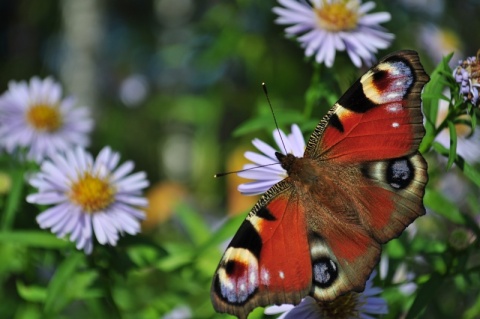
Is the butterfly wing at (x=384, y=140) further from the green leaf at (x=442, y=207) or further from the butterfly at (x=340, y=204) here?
the green leaf at (x=442, y=207)

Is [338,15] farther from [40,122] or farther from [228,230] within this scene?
[40,122]

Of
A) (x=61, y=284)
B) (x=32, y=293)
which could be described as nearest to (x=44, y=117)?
(x=32, y=293)

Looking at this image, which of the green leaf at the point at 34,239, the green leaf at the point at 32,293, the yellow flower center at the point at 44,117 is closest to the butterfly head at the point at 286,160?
the green leaf at the point at 34,239

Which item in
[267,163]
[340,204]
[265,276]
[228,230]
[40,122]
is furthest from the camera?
[40,122]

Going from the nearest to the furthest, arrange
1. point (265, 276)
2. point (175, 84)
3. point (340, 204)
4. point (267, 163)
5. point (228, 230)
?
point (265, 276)
point (340, 204)
point (267, 163)
point (228, 230)
point (175, 84)

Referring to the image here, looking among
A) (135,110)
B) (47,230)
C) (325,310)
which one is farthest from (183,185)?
(325,310)

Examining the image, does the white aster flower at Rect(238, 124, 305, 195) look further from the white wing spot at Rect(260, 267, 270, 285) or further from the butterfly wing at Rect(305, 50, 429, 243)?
the white wing spot at Rect(260, 267, 270, 285)

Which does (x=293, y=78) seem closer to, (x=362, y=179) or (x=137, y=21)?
(x=362, y=179)
